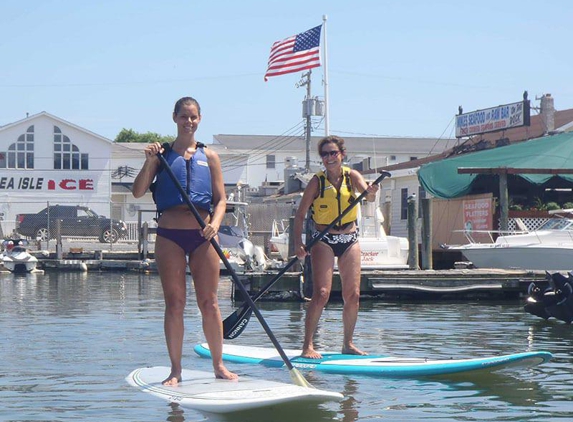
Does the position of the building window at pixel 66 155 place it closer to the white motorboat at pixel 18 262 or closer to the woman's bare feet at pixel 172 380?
the white motorboat at pixel 18 262

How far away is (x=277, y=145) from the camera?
241 feet

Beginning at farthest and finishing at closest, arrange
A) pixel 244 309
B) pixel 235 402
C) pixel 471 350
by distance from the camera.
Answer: pixel 471 350
pixel 244 309
pixel 235 402

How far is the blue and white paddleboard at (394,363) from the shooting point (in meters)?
7.99

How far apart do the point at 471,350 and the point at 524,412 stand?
3.58m

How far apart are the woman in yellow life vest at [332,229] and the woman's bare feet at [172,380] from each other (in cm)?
181

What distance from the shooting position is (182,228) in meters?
7.04

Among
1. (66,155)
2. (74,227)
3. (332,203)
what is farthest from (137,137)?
(332,203)

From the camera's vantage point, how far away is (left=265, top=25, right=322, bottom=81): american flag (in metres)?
32.7

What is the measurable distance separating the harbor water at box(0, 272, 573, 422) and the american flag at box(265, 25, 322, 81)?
15.2 meters

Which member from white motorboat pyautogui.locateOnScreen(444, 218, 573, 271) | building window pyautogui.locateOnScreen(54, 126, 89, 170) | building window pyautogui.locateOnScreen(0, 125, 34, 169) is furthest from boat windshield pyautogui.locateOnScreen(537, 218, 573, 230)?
building window pyautogui.locateOnScreen(0, 125, 34, 169)

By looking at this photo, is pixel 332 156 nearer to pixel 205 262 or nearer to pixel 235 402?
pixel 205 262

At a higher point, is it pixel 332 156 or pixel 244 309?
pixel 332 156

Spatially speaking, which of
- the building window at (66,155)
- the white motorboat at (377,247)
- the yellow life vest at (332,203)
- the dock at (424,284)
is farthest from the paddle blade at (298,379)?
the building window at (66,155)

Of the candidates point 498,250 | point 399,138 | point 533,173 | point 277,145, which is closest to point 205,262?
point 498,250
